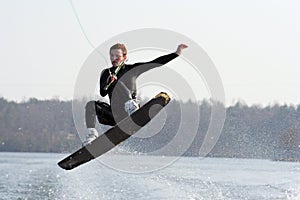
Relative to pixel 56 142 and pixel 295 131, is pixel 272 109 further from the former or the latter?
pixel 56 142

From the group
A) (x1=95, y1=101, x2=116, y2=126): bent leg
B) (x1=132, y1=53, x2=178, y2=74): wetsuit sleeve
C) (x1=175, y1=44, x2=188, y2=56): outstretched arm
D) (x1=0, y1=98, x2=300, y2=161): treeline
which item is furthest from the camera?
(x1=0, y1=98, x2=300, y2=161): treeline

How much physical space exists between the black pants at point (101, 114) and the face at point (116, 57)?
702mm

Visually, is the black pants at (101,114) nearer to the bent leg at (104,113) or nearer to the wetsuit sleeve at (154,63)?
the bent leg at (104,113)

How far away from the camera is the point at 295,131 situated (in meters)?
44.3

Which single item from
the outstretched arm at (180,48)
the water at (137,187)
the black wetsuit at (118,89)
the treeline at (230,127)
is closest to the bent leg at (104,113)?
the black wetsuit at (118,89)

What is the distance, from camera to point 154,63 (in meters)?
11.1

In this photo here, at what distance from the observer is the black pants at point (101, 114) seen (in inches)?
443

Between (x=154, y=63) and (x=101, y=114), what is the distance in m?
1.26

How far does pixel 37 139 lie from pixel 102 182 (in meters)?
33.7

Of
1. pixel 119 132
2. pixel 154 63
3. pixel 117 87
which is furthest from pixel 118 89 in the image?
pixel 119 132

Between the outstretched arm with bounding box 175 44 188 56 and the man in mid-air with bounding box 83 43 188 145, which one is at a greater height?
the outstretched arm with bounding box 175 44 188 56

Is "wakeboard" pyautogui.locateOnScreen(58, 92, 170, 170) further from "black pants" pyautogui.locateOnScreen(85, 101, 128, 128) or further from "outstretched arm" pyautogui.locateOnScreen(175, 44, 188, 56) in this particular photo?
"outstretched arm" pyautogui.locateOnScreen(175, 44, 188, 56)

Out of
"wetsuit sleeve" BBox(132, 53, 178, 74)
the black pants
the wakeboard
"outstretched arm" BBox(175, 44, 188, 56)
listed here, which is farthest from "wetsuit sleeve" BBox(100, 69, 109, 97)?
"outstretched arm" BBox(175, 44, 188, 56)

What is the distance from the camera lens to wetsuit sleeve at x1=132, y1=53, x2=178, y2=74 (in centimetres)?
1102
